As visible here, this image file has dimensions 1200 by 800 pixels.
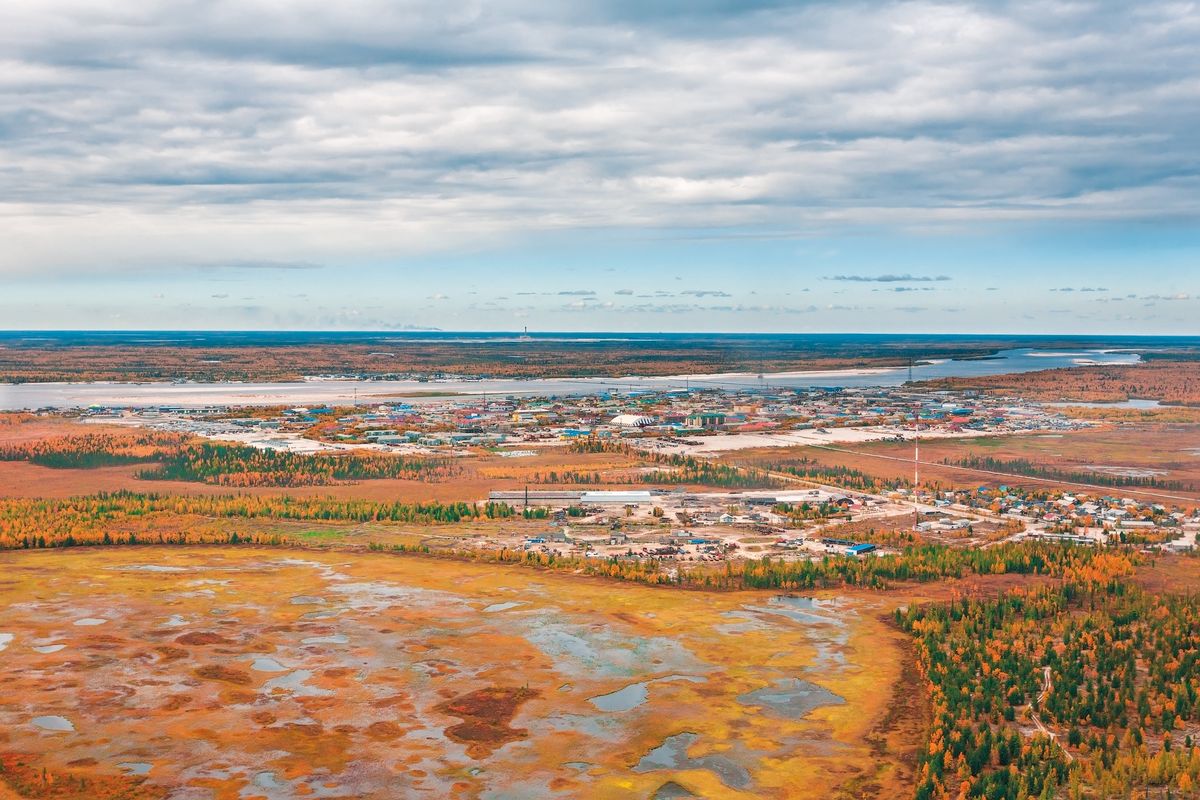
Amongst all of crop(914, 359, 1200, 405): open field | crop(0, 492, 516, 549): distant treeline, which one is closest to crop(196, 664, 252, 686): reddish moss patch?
crop(0, 492, 516, 549): distant treeline

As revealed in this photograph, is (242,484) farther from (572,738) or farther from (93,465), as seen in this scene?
(572,738)

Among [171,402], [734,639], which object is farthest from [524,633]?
[171,402]

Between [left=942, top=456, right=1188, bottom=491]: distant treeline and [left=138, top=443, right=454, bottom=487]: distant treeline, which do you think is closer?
[left=942, top=456, right=1188, bottom=491]: distant treeline

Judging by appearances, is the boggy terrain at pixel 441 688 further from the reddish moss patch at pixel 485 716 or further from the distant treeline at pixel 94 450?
the distant treeline at pixel 94 450

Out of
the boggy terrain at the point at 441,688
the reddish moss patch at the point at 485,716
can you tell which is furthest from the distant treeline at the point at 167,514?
the reddish moss patch at the point at 485,716

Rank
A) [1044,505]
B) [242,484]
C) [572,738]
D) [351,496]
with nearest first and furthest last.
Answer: [572,738]
[1044,505]
[351,496]
[242,484]

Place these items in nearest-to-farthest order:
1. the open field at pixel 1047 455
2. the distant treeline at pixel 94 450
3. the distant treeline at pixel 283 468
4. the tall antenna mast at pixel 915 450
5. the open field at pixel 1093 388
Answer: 1. the tall antenna mast at pixel 915 450
2. the open field at pixel 1047 455
3. the distant treeline at pixel 283 468
4. the distant treeline at pixel 94 450
5. the open field at pixel 1093 388

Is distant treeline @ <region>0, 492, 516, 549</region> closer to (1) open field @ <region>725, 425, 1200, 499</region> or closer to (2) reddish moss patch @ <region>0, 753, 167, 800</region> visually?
(1) open field @ <region>725, 425, 1200, 499</region>
